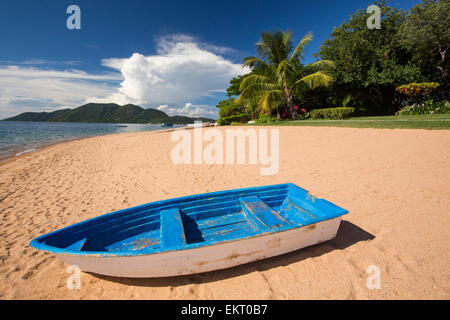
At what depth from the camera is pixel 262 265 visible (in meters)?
2.46

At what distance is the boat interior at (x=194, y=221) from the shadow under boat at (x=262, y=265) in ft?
1.28

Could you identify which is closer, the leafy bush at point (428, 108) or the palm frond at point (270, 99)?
the leafy bush at point (428, 108)

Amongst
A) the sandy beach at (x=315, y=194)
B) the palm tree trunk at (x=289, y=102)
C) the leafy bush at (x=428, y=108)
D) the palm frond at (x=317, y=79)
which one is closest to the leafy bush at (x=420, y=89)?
the leafy bush at (x=428, y=108)

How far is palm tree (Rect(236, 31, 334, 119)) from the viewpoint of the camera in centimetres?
1655

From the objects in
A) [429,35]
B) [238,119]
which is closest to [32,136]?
[238,119]

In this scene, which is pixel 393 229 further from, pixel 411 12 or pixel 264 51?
pixel 411 12

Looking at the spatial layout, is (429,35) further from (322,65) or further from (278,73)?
(278,73)

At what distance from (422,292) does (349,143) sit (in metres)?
7.35

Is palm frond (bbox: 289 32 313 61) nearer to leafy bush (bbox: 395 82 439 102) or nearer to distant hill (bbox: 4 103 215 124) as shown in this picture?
leafy bush (bbox: 395 82 439 102)

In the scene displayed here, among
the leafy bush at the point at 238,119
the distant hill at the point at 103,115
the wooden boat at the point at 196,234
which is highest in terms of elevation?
the distant hill at the point at 103,115

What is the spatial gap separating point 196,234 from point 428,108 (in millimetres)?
19738

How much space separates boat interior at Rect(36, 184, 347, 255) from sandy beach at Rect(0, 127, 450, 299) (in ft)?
→ 1.52

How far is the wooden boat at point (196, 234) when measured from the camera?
77.1 inches

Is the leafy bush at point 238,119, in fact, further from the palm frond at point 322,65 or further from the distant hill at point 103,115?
the distant hill at point 103,115
